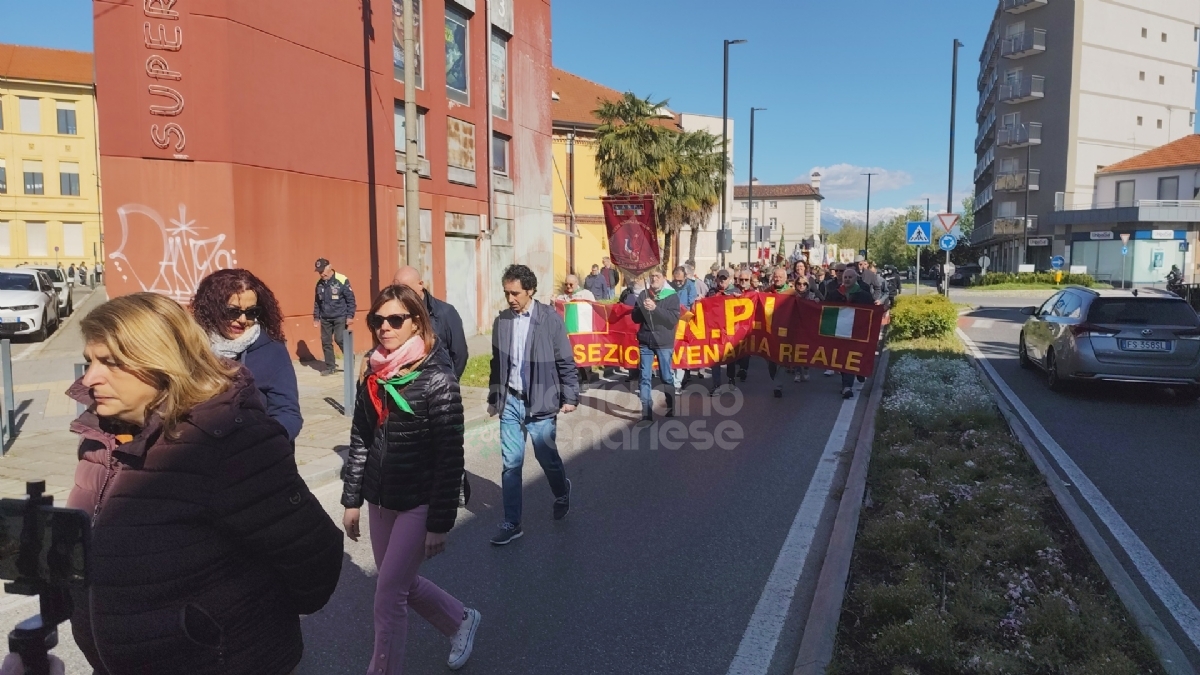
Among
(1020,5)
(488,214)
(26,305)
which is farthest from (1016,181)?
(26,305)

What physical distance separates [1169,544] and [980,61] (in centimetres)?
9729

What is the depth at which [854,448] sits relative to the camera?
8508mm

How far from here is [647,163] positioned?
35.6m

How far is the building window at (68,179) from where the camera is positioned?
174 ft

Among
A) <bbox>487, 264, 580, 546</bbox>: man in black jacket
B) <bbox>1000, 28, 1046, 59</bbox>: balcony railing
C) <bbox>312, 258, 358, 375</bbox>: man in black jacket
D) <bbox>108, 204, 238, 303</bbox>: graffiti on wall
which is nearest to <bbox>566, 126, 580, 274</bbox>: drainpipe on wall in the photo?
<bbox>312, 258, 358, 375</bbox>: man in black jacket

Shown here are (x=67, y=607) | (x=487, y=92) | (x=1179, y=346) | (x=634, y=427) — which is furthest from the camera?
(x=487, y=92)

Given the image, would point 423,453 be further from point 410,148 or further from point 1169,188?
point 1169,188

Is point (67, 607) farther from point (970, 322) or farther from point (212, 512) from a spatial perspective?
point (970, 322)

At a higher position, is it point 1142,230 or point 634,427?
point 1142,230

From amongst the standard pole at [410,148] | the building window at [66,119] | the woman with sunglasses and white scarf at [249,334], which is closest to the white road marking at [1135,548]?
the woman with sunglasses and white scarf at [249,334]

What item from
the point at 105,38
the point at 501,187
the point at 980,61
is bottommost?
the point at 501,187

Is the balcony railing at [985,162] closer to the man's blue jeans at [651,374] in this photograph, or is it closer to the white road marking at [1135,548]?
the man's blue jeans at [651,374]

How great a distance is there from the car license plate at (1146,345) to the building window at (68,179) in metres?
59.1

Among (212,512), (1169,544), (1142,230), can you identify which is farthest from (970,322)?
(1142,230)
